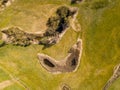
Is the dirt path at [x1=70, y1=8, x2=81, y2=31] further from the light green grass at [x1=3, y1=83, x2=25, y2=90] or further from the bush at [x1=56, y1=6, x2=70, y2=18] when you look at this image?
the light green grass at [x1=3, y1=83, x2=25, y2=90]

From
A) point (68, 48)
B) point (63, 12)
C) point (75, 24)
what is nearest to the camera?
point (68, 48)

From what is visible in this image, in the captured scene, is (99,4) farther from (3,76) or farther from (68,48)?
(3,76)

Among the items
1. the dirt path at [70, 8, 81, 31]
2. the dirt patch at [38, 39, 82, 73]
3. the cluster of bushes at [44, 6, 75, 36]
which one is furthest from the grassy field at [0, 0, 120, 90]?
the cluster of bushes at [44, 6, 75, 36]

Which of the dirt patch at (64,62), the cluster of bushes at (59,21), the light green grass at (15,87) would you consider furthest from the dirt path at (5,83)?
the cluster of bushes at (59,21)

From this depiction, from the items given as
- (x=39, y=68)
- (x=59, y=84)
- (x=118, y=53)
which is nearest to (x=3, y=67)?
(x=39, y=68)

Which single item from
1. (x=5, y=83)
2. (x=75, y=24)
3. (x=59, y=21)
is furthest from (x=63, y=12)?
(x=5, y=83)

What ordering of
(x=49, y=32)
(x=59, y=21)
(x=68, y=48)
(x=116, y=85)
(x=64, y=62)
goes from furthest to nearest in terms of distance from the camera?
(x=59, y=21) < (x=49, y=32) < (x=68, y=48) < (x=64, y=62) < (x=116, y=85)

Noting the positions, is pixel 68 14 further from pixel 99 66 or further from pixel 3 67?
pixel 3 67
